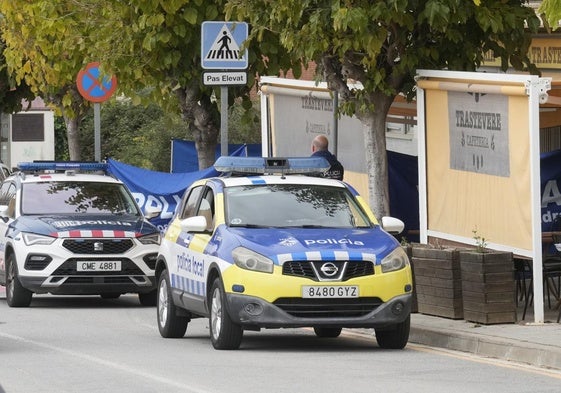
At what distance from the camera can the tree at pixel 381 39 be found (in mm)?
17594

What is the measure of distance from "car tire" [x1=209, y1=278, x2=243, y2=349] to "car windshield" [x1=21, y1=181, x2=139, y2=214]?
667 centimetres

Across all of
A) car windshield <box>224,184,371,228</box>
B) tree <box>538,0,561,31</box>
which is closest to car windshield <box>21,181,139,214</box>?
car windshield <box>224,184,371,228</box>

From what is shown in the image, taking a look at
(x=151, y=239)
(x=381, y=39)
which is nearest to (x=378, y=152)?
(x=381, y=39)

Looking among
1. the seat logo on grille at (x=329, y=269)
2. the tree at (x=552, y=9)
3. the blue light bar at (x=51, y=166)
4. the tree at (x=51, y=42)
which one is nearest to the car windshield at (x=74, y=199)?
the blue light bar at (x=51, y=166)

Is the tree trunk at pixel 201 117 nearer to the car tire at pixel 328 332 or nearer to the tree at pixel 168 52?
the tree at pixel 168 52

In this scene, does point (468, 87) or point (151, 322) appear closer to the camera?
point (468, 87)

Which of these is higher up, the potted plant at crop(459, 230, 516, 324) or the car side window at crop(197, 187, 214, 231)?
the car side window at crop(197, 187, 214, 231)

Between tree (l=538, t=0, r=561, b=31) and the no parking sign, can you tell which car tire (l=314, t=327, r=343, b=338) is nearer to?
tree (l=538, t=0, r=561, b=31)

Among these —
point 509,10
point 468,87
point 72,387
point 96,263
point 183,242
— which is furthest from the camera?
point 96,263

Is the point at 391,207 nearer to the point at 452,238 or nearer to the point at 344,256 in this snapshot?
the point at 452,238

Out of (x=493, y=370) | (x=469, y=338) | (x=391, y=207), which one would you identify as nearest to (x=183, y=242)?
(x=469, y=338)

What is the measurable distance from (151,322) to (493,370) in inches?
247

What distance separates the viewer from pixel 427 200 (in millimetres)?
18609

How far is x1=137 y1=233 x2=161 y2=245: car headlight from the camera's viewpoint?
20.6 meters
